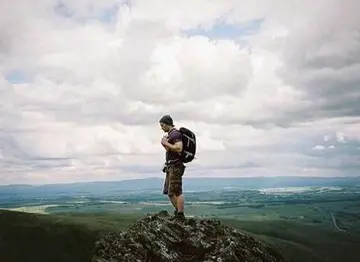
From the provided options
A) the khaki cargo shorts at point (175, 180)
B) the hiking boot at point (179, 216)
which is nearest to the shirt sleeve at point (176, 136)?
the khaki cargo shorts at point (175, 180)

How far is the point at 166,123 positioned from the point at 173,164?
144 cm

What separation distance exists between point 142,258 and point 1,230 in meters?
130

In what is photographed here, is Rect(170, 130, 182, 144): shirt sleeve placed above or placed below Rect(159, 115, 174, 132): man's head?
below

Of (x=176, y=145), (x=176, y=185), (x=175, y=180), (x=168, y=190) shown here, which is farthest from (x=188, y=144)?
(x=168, y=190)

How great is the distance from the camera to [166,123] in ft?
55.0

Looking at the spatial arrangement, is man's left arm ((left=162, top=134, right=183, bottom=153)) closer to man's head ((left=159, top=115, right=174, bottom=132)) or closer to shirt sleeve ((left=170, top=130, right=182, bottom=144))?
shirt sleeve ((left=170, top=130, right=182, bottom=144))

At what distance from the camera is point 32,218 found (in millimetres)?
147500

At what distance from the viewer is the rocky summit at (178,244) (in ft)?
50.4

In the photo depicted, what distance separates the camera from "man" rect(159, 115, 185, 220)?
16.7 m

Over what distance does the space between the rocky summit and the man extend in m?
0.77

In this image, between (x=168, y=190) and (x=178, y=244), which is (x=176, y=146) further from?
(x=178, y=244)

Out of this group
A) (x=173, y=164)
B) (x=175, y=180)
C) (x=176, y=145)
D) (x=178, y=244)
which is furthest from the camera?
(x=173, y=164)

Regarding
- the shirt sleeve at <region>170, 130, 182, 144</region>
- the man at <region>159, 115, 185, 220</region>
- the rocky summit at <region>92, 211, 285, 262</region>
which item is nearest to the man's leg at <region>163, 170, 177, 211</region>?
the man at <region>159, 115, 185, 220</region>

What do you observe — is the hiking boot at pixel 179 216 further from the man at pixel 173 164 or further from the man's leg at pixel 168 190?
the man's leg at pixel 168 190
